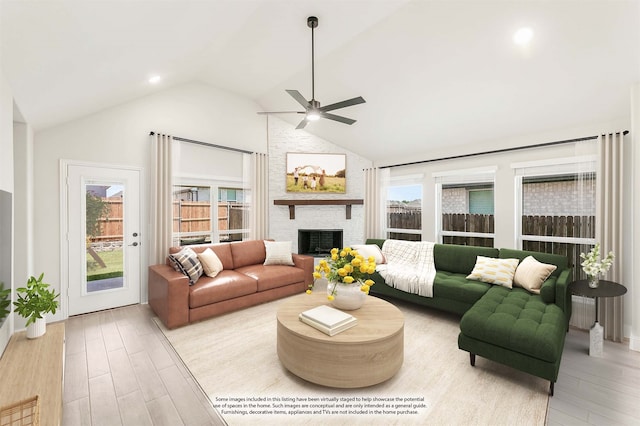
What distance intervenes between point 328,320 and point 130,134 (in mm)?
3787

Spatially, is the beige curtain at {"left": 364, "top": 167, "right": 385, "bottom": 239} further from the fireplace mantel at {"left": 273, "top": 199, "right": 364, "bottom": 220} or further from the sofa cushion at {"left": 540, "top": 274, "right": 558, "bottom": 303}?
the sofa cushion at {"left": 540, "top": 274, "right": 558, "bottom": 303}

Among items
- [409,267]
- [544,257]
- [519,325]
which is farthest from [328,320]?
[544,257]

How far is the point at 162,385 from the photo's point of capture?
7.04 feet

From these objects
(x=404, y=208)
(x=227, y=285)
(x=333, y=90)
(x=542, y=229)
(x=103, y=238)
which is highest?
(x=333, y=90)

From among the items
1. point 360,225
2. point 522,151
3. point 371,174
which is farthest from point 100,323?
point 522,151

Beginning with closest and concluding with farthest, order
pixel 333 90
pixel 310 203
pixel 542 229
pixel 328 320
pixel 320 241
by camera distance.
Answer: pixel 328 320, pixel 542 229, pixel 333 90, pixel 310 203, pixel 320 241

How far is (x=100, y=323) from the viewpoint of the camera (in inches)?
127

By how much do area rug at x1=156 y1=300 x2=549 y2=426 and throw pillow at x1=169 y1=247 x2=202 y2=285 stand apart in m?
0.77

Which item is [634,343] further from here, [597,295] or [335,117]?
[335,117]

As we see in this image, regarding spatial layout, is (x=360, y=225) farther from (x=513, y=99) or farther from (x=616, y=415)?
(x=616, y=415)

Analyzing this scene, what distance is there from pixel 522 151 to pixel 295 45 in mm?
3353

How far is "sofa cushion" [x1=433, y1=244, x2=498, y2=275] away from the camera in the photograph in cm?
377

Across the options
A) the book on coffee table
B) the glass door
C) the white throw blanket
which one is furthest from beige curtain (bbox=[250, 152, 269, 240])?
the book on coffee table

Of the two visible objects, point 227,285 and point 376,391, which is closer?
point 376,391
